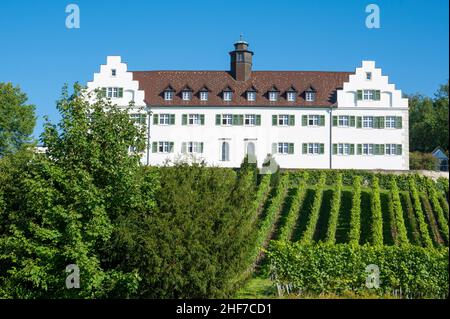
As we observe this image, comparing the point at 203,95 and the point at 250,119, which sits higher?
the point at 203,95

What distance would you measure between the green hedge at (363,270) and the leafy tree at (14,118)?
33.3 m

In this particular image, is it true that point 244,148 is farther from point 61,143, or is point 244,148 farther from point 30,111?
point 61,143

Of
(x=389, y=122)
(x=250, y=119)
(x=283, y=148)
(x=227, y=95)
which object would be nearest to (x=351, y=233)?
(x=283, y=148)

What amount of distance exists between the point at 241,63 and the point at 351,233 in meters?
24.5

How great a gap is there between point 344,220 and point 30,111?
28906 millimetres

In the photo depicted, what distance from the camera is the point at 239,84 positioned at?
52.0m

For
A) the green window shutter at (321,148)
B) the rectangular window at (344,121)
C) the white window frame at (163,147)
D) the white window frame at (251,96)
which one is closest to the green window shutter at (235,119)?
the white window frame at (251,96)

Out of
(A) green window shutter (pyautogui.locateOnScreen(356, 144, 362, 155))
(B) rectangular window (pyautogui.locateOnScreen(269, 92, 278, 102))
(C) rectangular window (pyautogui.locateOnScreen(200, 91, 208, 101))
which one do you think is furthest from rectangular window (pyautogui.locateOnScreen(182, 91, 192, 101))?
(A) green window shutter (pyautogui.locateOnScreen(356, 144, 362, 155))

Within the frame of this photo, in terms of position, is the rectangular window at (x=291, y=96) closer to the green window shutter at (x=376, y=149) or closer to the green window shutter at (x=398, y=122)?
the green window shutter at (x=376, y=149)

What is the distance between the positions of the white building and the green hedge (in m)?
26.0

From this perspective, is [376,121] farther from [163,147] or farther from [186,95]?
[163,147]

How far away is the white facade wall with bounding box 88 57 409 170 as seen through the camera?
1951 inches

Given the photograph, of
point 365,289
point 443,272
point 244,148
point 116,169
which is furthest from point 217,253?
point 244,148
